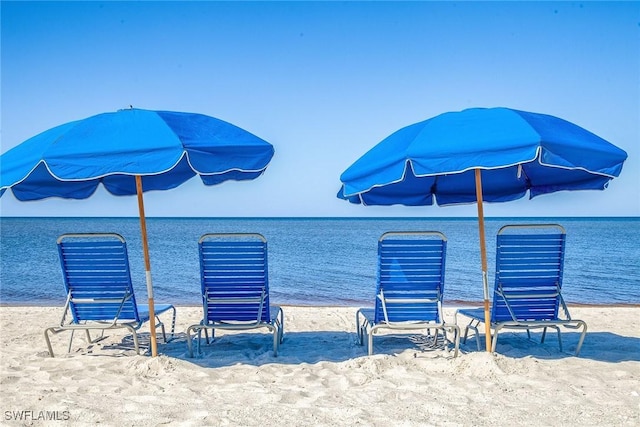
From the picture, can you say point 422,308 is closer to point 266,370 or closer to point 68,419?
point 266,370

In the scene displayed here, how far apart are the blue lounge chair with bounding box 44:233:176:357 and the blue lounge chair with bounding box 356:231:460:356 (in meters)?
2.16

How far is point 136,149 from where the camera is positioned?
13.3 ft

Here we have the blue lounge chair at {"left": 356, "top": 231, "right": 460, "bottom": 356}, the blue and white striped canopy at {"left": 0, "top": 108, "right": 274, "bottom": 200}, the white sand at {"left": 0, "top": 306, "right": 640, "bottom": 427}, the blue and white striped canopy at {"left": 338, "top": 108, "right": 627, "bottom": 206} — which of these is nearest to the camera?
the white sand at {"left": 0, "top": 306, "right": 640, "bottom": 427}

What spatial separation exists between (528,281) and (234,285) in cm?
257

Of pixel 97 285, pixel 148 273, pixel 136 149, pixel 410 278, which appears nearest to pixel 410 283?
pixel 410 278

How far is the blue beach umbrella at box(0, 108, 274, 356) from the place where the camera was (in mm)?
3999

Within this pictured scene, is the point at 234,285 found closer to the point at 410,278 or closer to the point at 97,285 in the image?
the point at 97,285

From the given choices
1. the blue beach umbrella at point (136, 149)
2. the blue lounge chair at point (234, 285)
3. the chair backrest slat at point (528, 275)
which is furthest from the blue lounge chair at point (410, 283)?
the blue beach umbrella at point (136, 149)

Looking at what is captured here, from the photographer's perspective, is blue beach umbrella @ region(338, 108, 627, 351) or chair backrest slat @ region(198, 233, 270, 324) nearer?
blue beach umbrella @ region(338, 108, 627, 351)

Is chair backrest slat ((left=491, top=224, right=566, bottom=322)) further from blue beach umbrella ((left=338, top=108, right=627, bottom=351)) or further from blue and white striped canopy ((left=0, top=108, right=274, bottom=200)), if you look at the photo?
blue and white striped canopy ((left=0, top=108, right=274, bottom=200))

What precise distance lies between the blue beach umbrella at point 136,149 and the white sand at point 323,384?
0.71m

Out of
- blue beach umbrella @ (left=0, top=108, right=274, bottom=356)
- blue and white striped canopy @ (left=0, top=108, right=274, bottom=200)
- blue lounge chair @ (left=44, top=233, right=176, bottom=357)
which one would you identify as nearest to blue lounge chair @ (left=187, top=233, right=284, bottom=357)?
blue beach umbrella @ (left=0, top=108, right=274, bottom=356)

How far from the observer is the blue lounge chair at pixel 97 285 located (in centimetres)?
497

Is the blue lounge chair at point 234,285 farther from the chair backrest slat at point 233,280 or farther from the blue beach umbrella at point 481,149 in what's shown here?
the blue beach umbrella at point 481,149
